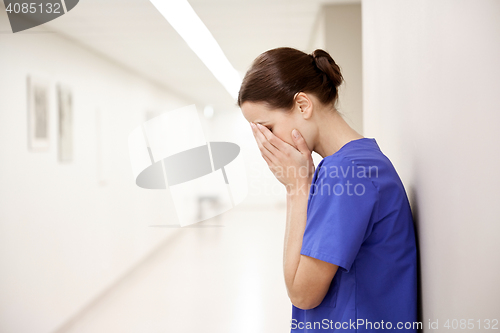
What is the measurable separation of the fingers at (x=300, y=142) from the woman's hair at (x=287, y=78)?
0.20 feet

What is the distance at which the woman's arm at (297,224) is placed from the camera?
0.72 meters

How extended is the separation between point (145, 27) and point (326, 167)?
3.41m

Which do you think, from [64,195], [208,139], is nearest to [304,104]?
[64,195]

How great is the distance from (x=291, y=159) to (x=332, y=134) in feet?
0.38

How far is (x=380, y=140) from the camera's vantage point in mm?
1279

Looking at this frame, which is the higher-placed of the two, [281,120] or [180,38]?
[180,38]

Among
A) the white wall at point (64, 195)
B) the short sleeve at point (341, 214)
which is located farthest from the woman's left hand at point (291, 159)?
the white wall at point (64, 195)

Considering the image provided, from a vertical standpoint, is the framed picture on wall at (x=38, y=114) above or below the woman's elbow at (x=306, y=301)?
above

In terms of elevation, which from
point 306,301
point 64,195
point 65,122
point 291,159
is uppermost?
point 65,122

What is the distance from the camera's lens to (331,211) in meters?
0.71

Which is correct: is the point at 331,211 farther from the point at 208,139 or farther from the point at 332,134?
the point at 208,139

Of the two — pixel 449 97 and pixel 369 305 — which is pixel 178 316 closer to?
pixel 369 305

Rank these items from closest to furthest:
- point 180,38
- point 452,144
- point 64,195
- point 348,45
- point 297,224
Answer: point 452,144, point 297,224, point 64,195, point 348,45, point 180,38

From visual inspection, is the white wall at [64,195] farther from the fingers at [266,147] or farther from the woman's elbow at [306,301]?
the woman's elbow at [306,301]
